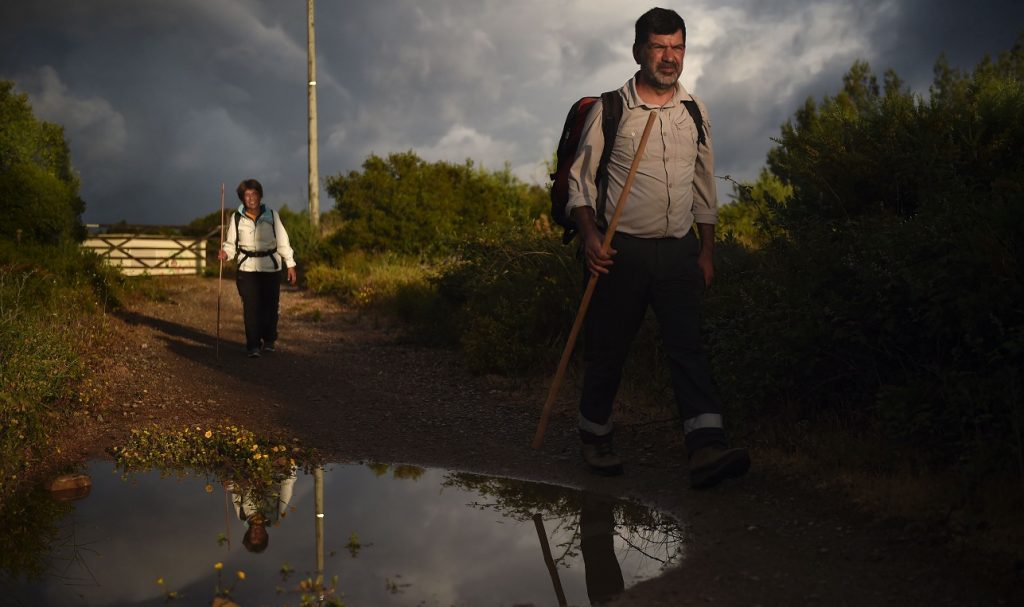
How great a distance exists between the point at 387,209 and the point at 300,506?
17.0 m

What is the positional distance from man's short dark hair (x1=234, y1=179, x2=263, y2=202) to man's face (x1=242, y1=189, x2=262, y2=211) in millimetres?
20

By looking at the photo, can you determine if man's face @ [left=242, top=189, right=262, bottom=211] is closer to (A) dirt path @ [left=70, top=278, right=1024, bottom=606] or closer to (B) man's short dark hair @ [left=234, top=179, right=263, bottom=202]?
(B) man's short dark hair @ [left=234, top=179, right=263, bottom=202]

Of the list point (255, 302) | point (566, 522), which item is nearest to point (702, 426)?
point (566, 522)

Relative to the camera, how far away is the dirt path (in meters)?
3.84

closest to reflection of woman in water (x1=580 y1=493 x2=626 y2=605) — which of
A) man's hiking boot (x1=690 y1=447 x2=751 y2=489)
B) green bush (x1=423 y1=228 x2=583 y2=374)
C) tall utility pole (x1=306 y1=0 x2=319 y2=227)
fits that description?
man's hiking boot (x1=690 y1=447 x2=751 y2=489)

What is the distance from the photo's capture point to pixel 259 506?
5.03 m

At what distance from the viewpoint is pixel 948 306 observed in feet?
15.5

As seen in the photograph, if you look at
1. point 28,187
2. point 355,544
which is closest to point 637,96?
point 355,544

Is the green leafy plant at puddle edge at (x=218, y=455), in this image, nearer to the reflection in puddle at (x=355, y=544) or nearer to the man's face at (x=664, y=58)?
the reflection in puddle at (x=355, y=544)

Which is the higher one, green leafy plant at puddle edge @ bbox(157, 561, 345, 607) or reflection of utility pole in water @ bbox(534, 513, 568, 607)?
green leafy plant at puddle edge @ bbox(157, 561, 345, 607)

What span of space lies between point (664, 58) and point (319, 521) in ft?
9.81

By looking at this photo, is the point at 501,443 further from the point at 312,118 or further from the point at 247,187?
the point at 312,118

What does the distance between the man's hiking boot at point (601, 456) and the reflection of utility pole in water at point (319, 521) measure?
62.4 inches

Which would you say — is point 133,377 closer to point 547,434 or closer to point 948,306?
point 547,434
